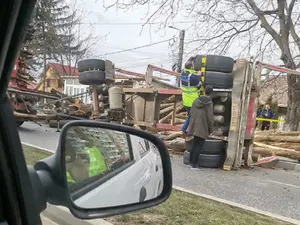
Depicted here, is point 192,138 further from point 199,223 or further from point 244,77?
point 199,223

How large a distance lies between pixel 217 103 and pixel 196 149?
1.20m

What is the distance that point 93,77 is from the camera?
1206 cm

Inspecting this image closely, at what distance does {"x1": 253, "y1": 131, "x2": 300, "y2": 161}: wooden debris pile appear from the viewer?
1076cm

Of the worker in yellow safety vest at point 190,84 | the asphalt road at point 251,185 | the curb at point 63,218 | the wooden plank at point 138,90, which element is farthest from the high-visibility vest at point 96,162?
the wooden plank at point 138,90

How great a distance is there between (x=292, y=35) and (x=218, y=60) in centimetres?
1228

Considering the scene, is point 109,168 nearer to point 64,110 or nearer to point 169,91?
point 169,91

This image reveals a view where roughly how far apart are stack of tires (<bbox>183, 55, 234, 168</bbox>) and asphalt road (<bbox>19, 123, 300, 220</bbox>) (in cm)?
32

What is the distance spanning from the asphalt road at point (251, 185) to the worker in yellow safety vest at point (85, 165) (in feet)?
12.9

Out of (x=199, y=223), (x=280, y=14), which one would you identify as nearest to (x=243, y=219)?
(x=199, y=223)

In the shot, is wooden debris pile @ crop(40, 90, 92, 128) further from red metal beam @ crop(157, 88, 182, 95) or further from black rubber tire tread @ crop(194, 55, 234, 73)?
black rubber tire tread @ crop(194, 55, 234, 73)

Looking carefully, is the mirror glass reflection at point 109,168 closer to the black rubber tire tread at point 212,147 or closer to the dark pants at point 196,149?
the dark pants at point 196,149

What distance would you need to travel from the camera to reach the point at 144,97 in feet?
37.8

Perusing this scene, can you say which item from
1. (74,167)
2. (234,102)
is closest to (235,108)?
(234,102)

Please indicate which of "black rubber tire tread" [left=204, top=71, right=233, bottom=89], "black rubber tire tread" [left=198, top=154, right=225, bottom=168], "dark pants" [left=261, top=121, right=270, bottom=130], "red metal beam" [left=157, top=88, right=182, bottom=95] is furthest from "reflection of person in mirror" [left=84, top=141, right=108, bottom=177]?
"dark pants" [left=261, top=121, right=270, bottom=130]
